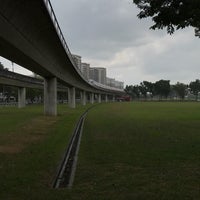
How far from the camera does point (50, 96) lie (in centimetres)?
6109

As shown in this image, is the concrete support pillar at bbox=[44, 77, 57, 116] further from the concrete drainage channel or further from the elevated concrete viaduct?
the concrete drainage channel

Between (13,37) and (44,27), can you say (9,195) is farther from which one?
(44,27)

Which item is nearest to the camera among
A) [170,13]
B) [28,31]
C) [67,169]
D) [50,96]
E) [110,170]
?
[110,170]

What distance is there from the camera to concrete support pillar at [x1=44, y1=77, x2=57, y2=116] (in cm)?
5989

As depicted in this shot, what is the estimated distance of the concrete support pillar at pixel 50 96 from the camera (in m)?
59.9

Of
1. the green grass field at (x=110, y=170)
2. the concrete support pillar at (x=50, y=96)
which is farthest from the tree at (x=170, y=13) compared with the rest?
the concrete support pillar at (x=50, y=96)

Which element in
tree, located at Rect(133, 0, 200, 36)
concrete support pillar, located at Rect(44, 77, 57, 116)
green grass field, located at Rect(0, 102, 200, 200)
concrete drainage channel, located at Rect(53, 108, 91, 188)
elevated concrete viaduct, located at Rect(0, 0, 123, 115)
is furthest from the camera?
concrete support pillar, located at Rect(44, 77, 57, 116)

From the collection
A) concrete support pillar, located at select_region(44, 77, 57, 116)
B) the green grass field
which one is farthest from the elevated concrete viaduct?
concrete support pillar, located at select_region(44, 77, 57, 116)

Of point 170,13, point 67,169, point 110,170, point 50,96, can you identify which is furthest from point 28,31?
point 50,96

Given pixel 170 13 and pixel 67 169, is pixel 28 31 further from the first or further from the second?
pixel 67 169

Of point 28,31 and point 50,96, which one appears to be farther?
point 50,96

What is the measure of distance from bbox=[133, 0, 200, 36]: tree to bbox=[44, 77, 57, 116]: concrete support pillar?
4080cm

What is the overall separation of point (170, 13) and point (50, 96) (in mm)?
43831

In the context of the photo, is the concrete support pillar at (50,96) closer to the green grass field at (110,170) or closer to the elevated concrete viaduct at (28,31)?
the elevated concrete viaduct at (28,31)
